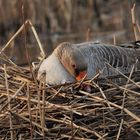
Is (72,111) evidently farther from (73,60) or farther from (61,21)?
(61,21)

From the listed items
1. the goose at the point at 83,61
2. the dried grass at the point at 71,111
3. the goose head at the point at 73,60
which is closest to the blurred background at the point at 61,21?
the goose at the point at 83,61

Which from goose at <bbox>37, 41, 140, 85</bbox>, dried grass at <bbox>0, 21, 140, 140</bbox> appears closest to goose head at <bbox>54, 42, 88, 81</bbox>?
goose at <bbox>37, 41, 140, 85</bbox>

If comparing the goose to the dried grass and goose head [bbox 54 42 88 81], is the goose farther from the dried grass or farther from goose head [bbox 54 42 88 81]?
the dried grass

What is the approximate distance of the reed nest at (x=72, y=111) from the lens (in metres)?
4.88

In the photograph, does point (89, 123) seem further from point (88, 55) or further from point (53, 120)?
point (88, 55)

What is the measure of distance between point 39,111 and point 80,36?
28.8 feet

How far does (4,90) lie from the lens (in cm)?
534

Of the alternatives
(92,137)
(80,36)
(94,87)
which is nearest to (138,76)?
(94,87)

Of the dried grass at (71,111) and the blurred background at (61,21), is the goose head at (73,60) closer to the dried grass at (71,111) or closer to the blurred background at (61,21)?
the dried grass at (71,111)

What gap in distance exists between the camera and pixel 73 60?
600 cm

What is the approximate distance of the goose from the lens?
5.86m

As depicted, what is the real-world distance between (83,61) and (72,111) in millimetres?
1179

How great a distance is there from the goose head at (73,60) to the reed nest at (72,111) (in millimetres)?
652

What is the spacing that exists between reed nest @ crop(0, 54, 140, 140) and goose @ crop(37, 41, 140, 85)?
0.51 m
